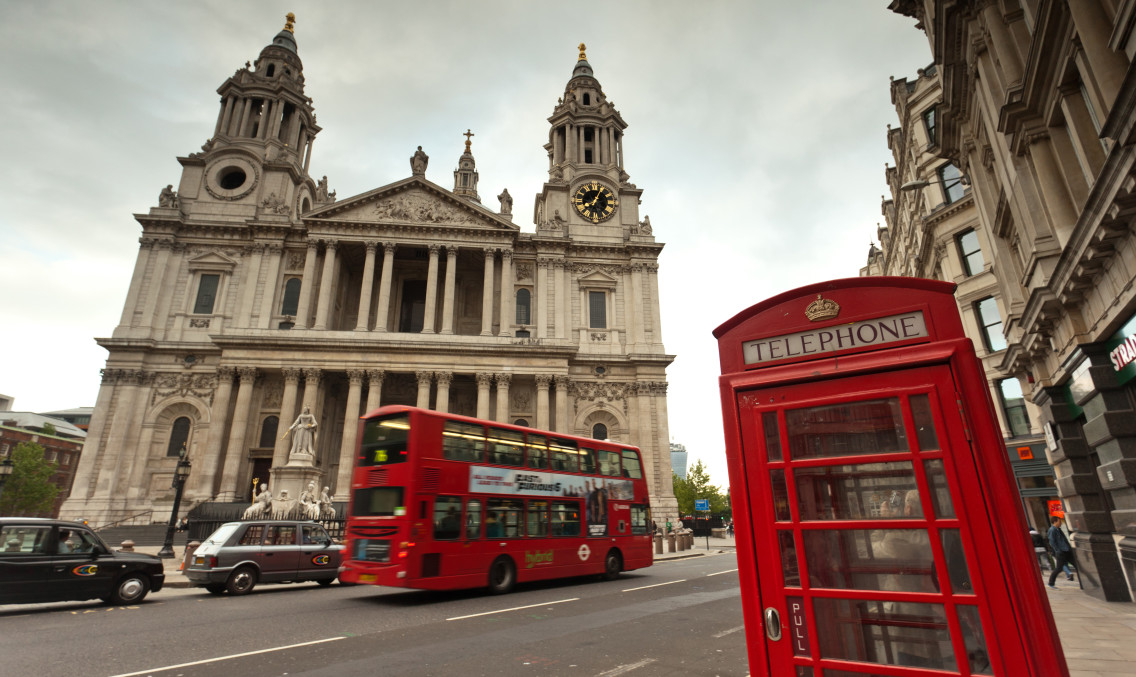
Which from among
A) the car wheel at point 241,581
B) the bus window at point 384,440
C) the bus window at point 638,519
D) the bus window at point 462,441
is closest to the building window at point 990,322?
the bus window at point 638,519

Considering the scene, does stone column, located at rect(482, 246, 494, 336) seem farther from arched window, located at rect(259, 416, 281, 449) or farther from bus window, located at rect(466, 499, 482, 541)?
bus window, located at rect(466, 499, 482, 541)

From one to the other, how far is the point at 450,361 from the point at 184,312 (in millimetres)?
17435

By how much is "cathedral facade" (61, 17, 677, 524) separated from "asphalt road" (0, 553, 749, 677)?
20.2 metres

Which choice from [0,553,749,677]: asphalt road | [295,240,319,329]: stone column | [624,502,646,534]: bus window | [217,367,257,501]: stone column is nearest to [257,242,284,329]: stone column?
[295,240,319,329]: stone column

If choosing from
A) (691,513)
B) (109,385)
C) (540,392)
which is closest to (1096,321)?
(540,392)

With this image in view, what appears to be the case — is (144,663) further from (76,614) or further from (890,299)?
(890,299)

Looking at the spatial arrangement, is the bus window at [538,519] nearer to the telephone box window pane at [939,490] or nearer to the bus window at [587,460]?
the bus window at [587,460]

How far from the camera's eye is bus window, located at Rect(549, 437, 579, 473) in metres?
15.1

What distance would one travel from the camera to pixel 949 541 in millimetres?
3523

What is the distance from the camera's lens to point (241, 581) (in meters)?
12.8

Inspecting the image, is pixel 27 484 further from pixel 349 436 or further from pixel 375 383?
pixel 375 383

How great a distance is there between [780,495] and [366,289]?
114ft

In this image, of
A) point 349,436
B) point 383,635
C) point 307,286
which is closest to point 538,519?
point 383,635

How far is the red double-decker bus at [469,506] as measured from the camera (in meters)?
11.8
